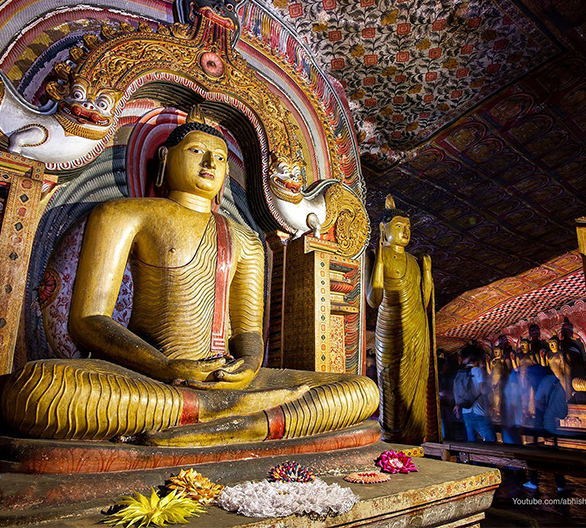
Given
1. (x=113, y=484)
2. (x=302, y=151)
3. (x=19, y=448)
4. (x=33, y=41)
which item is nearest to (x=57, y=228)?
(x=33, y=41)

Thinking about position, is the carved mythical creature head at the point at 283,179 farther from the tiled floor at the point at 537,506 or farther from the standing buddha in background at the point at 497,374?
the standing buddha in background at the point at 497,374

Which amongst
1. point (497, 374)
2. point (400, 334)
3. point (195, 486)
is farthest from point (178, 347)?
point (497, 374)

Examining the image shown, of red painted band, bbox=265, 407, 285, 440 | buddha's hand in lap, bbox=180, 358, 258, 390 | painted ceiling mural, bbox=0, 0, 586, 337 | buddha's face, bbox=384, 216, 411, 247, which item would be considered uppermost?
painted ceiling mural, bbox=0, 0, 586, 337

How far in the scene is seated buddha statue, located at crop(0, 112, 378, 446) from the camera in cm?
191

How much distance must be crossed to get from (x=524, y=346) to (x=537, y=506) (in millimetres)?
7732

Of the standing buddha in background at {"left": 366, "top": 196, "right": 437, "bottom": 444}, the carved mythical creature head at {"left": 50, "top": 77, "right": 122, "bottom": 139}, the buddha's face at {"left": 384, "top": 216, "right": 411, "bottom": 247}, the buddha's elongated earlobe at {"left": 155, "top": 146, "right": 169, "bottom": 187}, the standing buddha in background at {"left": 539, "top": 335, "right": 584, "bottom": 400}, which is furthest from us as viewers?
the standing buddha in background at {"left": 539, "top": 335, "right": 584, "bottom": 400}

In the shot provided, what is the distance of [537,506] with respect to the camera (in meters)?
4.30

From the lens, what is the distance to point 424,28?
4.27m

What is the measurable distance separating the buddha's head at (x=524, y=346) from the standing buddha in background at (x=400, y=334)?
7.44 meters

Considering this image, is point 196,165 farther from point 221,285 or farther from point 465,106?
point 465,106

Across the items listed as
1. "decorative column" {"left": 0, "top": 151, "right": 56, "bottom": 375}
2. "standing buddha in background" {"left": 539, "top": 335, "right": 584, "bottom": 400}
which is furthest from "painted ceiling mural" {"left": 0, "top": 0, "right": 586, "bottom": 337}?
"standing buddha in background" {"left": 539, "top": 335, "right": 584, "bottom": 400}

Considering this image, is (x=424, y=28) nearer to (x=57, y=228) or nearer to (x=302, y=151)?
(x=302, y=151)

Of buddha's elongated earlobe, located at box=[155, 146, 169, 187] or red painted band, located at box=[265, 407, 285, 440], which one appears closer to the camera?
red painted band, located at box=[265, 407, 285, 440]

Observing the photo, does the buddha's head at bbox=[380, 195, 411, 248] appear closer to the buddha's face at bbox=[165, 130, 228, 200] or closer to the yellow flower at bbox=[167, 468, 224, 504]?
the buddha's face at bbox=[165, 130, 228, 200]
